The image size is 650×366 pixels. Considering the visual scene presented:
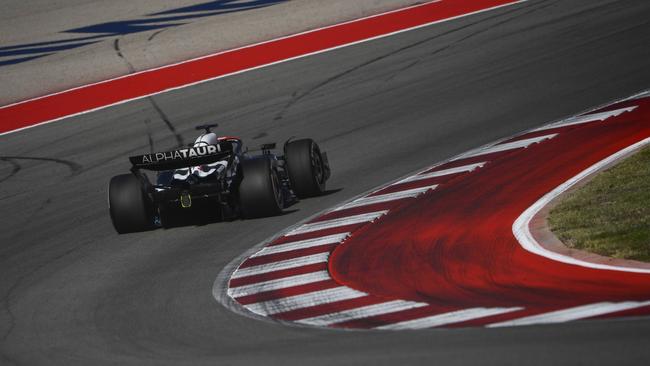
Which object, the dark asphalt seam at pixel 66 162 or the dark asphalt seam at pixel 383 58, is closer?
the dark asphalt seam at pixel 66 162

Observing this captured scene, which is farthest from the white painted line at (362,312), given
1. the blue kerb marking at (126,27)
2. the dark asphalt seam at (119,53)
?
the blue kerb marking at (126,27)

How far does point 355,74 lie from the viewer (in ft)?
73.8

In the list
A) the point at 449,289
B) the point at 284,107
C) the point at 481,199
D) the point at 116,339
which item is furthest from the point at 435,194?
the point at 284,107

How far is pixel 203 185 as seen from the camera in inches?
544

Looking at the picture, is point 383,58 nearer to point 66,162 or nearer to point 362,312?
point 66,162

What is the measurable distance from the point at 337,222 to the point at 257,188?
1164 mm

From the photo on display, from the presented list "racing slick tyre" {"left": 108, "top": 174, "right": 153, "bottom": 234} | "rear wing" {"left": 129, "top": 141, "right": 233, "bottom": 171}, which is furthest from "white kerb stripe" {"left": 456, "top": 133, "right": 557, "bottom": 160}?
"racing slick tyre" {"left": 108, "top": 174, "right": 153, "bottom": 234}

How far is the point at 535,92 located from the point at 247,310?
10689mm

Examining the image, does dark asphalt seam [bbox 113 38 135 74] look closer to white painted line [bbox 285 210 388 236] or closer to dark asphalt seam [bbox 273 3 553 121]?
dark asphalt seam [bbox 273 3 553 121]

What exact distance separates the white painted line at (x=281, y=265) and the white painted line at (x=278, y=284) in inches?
19.9

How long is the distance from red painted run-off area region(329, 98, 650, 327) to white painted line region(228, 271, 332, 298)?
0.56 feet

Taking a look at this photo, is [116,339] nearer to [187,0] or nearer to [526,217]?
[526,217]

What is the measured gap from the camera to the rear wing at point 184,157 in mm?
13844

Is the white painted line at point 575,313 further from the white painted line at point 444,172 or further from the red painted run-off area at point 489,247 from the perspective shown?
the white painted line at point 444,172
